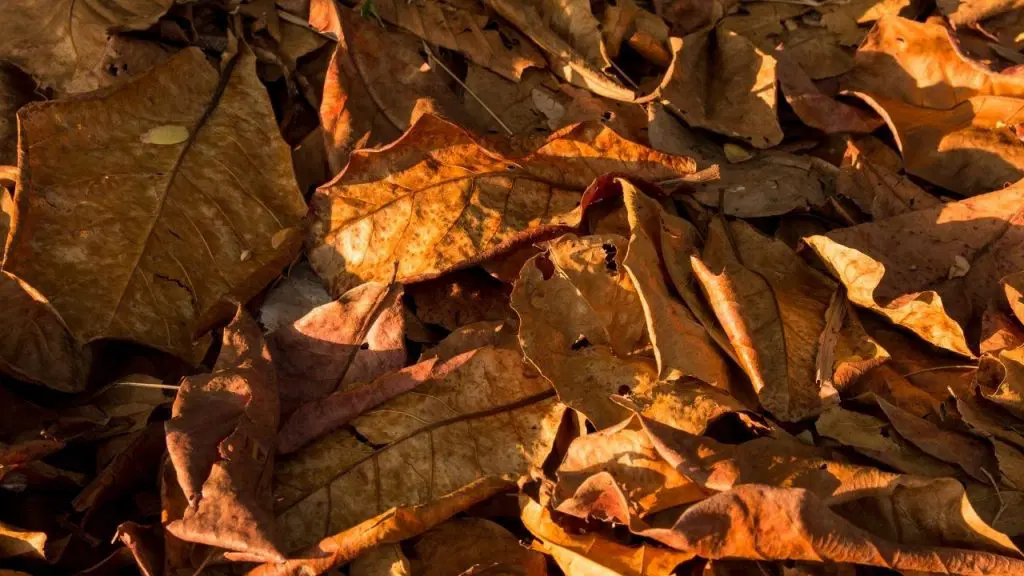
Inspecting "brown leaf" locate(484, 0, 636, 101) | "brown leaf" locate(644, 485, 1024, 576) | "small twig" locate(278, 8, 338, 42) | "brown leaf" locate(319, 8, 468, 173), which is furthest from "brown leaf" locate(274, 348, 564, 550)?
"small twig" locate(278, 8, 338, 42)

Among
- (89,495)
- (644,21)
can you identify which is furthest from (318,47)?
(89,495)

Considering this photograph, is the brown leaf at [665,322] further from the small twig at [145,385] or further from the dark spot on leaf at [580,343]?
the small twig at [145,385]

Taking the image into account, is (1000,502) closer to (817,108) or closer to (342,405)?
(817,108)

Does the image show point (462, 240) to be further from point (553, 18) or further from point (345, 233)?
point (553, 18)

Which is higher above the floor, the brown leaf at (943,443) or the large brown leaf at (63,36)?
the large brown leaf at (63,36)

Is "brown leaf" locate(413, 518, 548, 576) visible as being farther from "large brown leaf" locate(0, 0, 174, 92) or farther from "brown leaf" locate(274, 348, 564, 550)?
"large brown leaf" locate(0, 0, 174, 92)

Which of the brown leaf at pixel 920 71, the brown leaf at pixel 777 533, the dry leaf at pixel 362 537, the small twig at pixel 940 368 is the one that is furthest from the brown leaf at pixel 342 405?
the brown leaf at pixel 920 71
